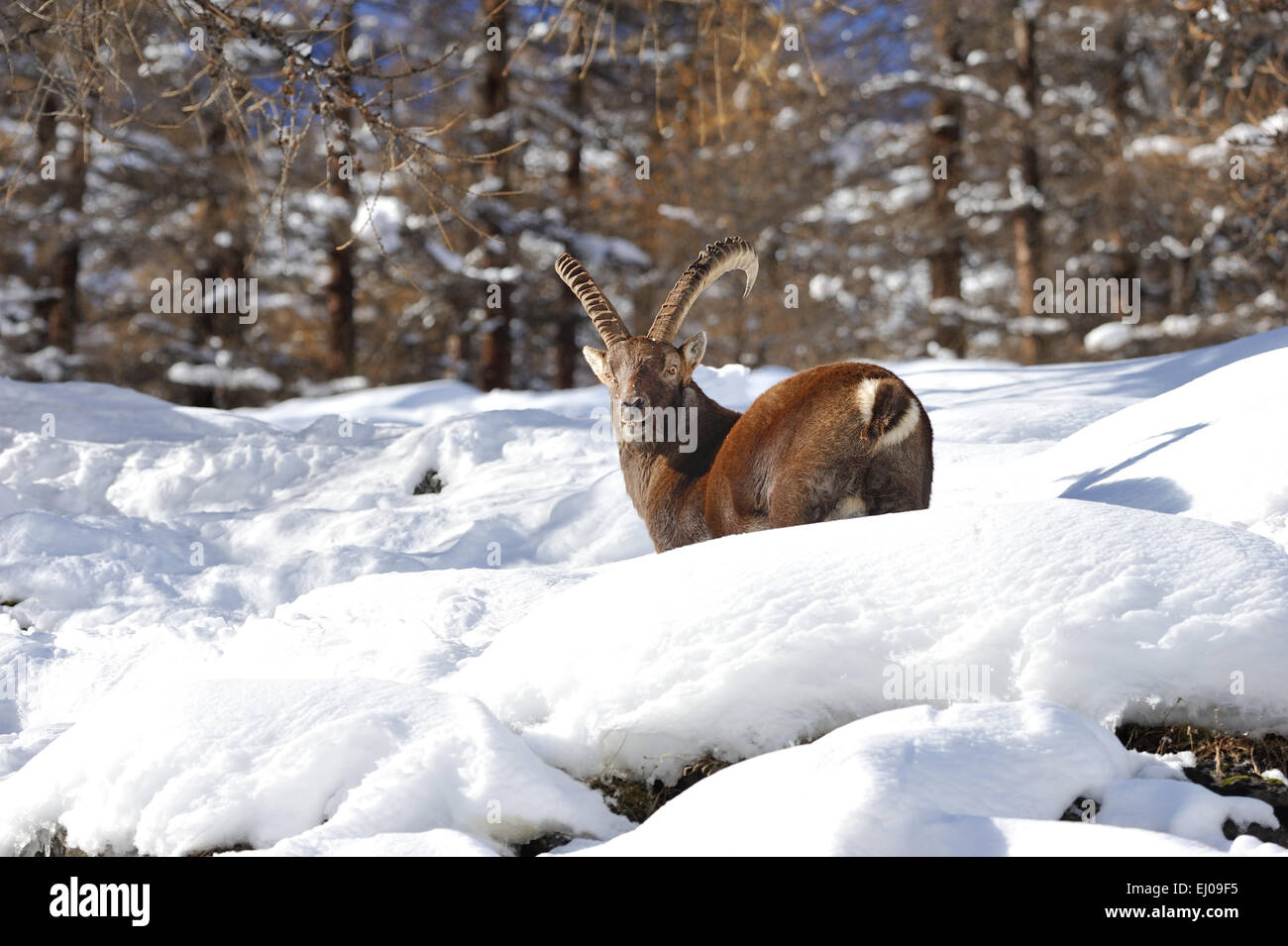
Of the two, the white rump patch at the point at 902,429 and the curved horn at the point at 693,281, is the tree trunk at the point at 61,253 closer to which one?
the curved horn at the point at 693,281

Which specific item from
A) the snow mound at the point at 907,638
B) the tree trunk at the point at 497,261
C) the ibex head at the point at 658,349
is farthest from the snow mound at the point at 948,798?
the tree trunk at the point at 497,261

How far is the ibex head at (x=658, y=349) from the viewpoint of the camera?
5914 millimetres

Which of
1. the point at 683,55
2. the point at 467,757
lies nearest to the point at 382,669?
the point at 467,757

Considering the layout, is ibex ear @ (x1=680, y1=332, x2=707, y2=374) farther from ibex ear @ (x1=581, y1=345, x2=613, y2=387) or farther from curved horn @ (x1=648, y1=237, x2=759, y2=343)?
ibex ear @ (x1=581, y1=345, x2=613, y2=387)

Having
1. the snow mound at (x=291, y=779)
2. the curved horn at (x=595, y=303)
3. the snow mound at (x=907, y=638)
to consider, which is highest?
the curved horn at (x=595, y=303)

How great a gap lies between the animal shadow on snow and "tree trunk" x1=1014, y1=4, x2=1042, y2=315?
14.2 m

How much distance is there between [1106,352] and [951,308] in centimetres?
464

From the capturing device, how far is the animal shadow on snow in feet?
16.6

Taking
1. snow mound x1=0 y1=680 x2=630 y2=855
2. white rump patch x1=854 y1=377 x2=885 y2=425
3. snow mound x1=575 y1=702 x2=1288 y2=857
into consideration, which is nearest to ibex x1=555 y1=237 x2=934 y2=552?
white rump patch x1=854 y1=377 x2=885 y2=425

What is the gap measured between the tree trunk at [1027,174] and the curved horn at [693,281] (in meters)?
14.4

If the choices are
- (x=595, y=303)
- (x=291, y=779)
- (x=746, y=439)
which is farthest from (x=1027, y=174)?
(x=291, y=779)

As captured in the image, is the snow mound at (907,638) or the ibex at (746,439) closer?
the snow mound at (907,638)

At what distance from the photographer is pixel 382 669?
15.8 ft

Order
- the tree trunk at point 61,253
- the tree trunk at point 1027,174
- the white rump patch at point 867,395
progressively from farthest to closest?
the tree trunk at point 1027,174 < the tree trunk at point 61,253 < the white rump patch at point 867,395
